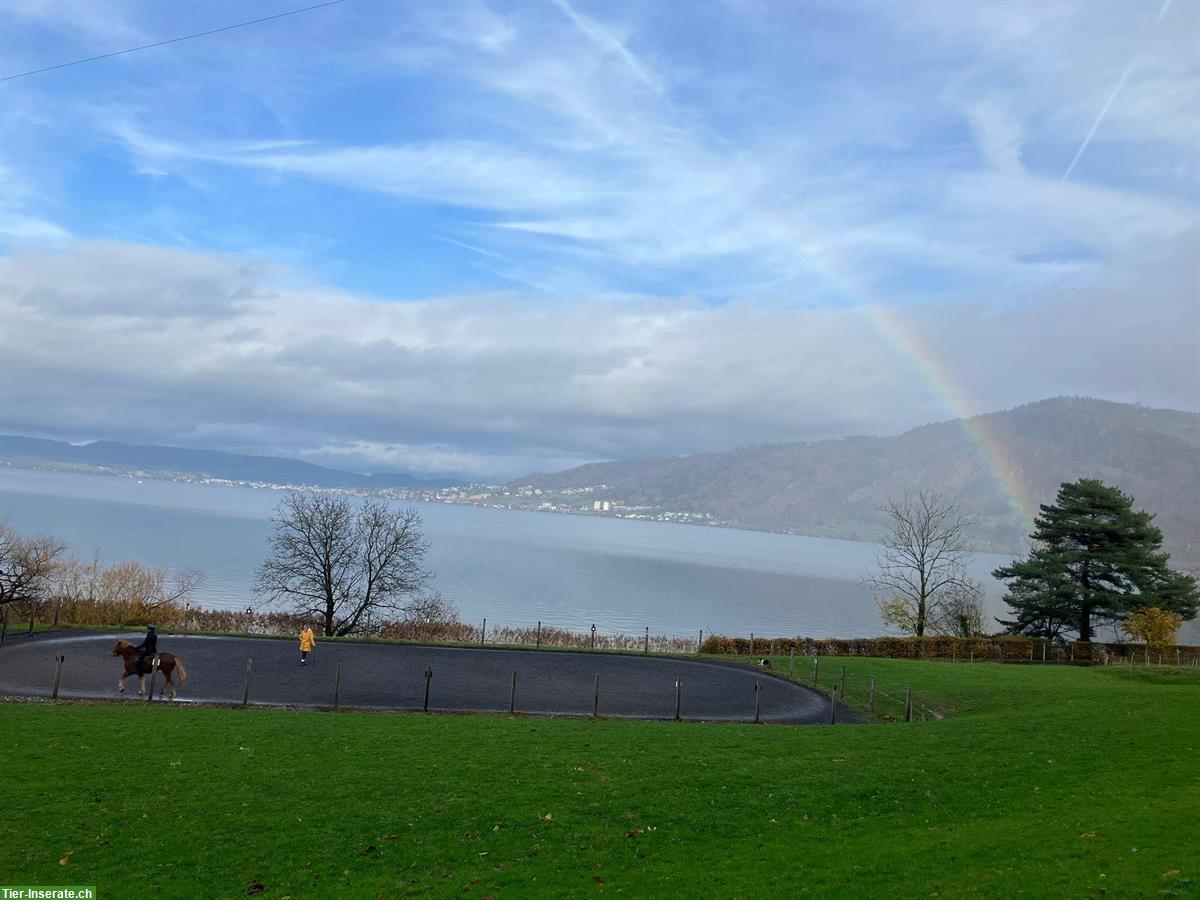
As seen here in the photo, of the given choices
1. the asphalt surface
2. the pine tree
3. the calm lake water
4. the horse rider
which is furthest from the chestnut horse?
the pine tree

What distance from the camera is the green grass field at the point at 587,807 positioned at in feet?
34.8

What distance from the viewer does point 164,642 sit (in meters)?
33.7

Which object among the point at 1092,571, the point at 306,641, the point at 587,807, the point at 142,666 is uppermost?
the point at 1092,571

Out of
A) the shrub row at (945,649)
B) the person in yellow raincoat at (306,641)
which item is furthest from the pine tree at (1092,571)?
the person in yellow raincoat at (306,641)

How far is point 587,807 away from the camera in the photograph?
13.5m

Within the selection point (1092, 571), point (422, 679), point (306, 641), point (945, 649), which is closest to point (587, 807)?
point (422, 679)

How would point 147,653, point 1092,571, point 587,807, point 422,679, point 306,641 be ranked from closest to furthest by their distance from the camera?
point 587,807 < point 147,653 < point 422,679 < point 306,641 < point 1092,571

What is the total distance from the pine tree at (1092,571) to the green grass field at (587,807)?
1349 inches

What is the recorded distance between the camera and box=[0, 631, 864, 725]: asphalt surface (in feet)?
81.9

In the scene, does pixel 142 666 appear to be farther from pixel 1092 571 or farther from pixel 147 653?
pixel 1092 571

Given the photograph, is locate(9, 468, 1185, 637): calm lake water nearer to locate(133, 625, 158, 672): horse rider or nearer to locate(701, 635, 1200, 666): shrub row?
locate(701, 635, 1200, 666): shrub row

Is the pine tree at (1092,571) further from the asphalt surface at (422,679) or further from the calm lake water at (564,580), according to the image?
the asphalt surface at (422,679)

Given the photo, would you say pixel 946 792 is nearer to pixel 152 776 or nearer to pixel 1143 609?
pixel 152 776

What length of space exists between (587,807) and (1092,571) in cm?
4994
